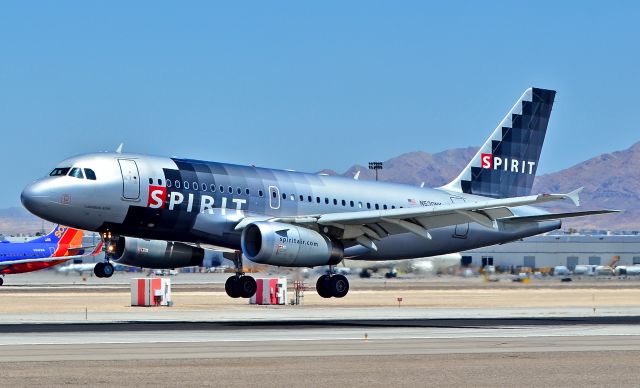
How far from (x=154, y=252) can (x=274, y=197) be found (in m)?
6.56

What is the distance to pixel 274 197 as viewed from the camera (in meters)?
53.6

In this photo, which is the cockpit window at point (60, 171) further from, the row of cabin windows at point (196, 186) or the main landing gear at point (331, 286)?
the main landing gear at point (331, 286)

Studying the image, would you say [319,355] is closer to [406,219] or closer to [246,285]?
[406,219]

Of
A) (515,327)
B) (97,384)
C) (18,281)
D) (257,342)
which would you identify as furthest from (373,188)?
(18,281)

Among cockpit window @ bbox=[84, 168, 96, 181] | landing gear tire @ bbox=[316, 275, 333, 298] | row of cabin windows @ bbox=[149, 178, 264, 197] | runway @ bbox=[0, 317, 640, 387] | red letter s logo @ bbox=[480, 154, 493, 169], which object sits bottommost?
runway @ bbox=[0, 317, 640, 387]

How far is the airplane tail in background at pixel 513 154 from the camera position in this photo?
64.4 metres

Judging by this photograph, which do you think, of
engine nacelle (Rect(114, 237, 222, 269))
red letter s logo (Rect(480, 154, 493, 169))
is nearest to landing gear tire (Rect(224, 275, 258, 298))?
engine nacelle (Rect(114, 237, 222, 269))

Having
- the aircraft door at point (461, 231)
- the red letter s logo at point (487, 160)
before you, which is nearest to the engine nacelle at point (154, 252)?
the aircraft door at point (461, 231)

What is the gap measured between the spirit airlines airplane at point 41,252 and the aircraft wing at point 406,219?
268 ft

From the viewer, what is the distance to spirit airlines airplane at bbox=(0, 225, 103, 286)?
429 ft

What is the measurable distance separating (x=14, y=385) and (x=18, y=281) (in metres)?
117

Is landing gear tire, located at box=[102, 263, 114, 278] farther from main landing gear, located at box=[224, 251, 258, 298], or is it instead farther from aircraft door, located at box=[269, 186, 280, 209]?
aircraft door, located at box=[269, 186, 280, 209]

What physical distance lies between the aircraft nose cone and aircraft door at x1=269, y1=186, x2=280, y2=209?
31.5ft

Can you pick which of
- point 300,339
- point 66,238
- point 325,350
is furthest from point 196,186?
point 66,238
